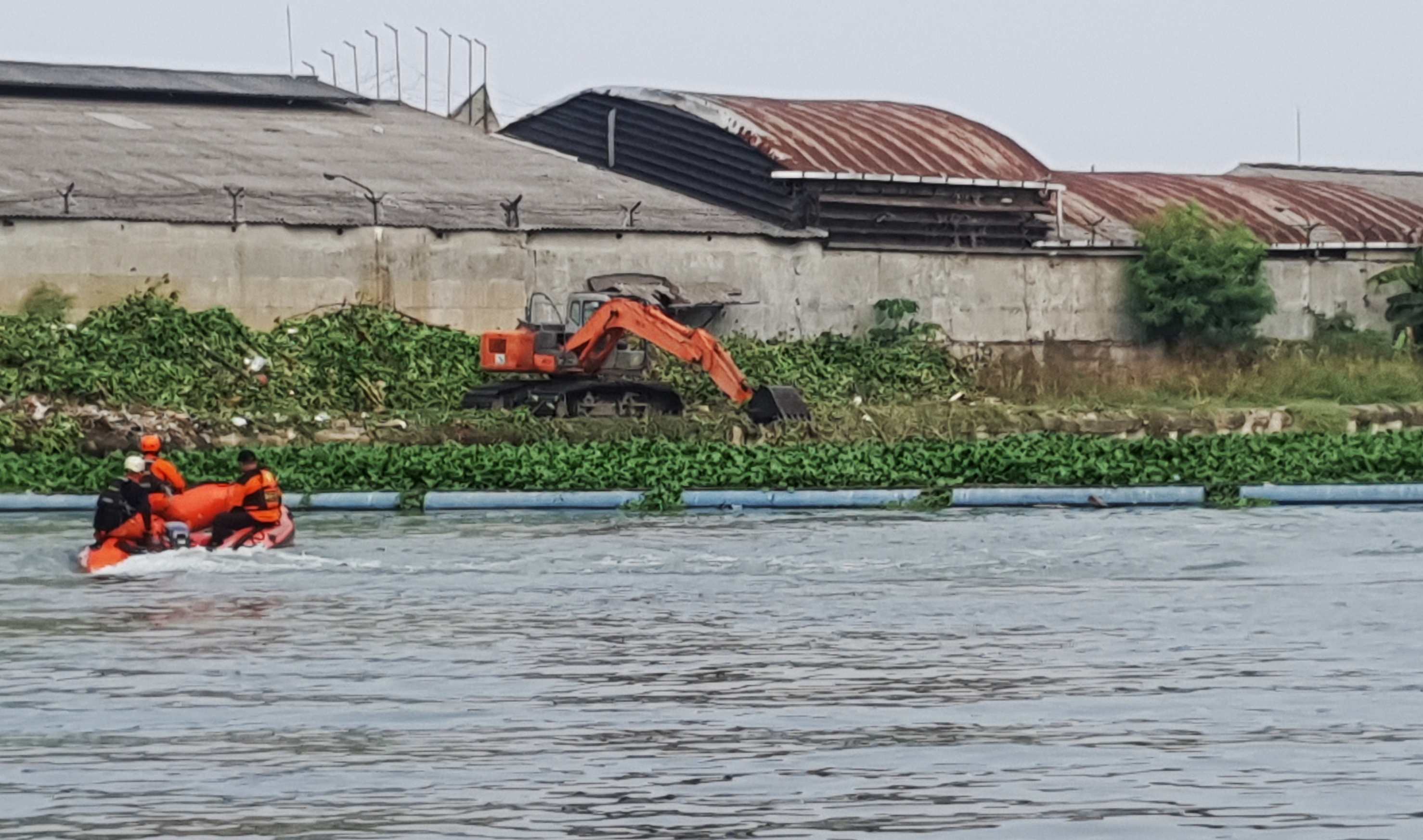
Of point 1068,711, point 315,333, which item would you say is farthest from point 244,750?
point 315,333

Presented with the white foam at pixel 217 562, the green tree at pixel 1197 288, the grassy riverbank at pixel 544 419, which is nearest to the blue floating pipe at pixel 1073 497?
the grassy riverbank at pixel 544 419

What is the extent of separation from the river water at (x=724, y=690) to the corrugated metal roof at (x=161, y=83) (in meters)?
30.8

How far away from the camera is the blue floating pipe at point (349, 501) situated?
25.9 meters

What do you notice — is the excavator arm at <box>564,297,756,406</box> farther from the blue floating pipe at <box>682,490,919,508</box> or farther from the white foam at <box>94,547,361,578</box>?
the white foam at <box>94,547,361,578</box>

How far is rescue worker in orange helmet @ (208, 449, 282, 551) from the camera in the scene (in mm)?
21016

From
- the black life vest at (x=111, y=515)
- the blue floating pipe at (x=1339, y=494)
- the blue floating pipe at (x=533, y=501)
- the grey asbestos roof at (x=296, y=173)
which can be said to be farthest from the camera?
the grey asbestos roof at (x=296, y=173)

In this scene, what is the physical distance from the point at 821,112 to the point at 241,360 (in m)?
17.1

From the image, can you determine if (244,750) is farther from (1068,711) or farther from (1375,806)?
(1375,806)

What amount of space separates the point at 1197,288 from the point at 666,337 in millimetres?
15531

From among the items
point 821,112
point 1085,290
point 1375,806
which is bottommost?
point 1375,806

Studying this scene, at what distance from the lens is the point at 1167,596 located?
56.9ft

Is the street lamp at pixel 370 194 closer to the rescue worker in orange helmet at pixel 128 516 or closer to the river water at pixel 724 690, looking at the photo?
the river water at pixel 724 690

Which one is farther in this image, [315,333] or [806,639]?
[315,333]

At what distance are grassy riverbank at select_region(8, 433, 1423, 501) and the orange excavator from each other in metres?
5.21
